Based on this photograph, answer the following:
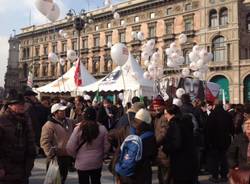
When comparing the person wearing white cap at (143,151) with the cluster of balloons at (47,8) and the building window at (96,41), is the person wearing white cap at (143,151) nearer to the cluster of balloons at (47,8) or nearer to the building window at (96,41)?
the cluster of balloons at (47,8)

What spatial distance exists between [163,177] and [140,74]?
1204cm

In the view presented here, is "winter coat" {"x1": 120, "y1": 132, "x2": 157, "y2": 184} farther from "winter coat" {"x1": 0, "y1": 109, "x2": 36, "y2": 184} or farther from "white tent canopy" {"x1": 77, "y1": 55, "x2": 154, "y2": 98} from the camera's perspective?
"white tent canopy" {"x1": 77, "y1": 55, "x2": 154, "y2": 98}

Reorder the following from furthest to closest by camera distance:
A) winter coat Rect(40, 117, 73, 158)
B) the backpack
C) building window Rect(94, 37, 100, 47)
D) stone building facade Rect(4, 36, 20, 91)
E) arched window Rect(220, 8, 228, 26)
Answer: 1. stone building facade Rect(4, 36, 20, 91)
2. building window Rect(94, 37, 100, 47)
3. arched window Rect(220, 8, 228, 26)
4. winter coat Rect(40, 117, 73, 158)
5. the backpack

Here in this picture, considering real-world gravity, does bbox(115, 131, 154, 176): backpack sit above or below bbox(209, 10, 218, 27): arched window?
below

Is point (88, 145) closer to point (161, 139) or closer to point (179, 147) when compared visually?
point (161, 139)

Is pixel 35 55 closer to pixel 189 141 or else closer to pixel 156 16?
pixel 156 16

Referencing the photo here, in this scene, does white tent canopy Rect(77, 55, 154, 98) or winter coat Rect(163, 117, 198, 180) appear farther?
white tent canopy Rect(77, 55, 154, 98)

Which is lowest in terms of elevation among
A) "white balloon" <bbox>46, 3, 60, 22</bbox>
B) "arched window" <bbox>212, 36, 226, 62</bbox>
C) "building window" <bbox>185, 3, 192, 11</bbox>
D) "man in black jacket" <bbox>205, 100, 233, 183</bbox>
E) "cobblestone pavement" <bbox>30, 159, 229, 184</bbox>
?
"cobblestone pavement" <bbox>30, 159, 229, 184</bbox>

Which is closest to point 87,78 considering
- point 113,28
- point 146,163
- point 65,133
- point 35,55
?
point 65,133

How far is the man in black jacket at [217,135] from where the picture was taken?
818 centimetres

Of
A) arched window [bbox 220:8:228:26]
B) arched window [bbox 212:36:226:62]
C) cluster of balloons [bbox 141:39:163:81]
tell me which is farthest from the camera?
arched window [bbox 212:36:226:62]

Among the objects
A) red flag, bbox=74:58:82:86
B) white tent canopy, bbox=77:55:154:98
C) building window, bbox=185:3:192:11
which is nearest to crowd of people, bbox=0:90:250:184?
white tent canopy, bbox=77:55:154:98

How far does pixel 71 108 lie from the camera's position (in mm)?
11062

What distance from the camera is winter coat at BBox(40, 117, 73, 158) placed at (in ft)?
18.1
